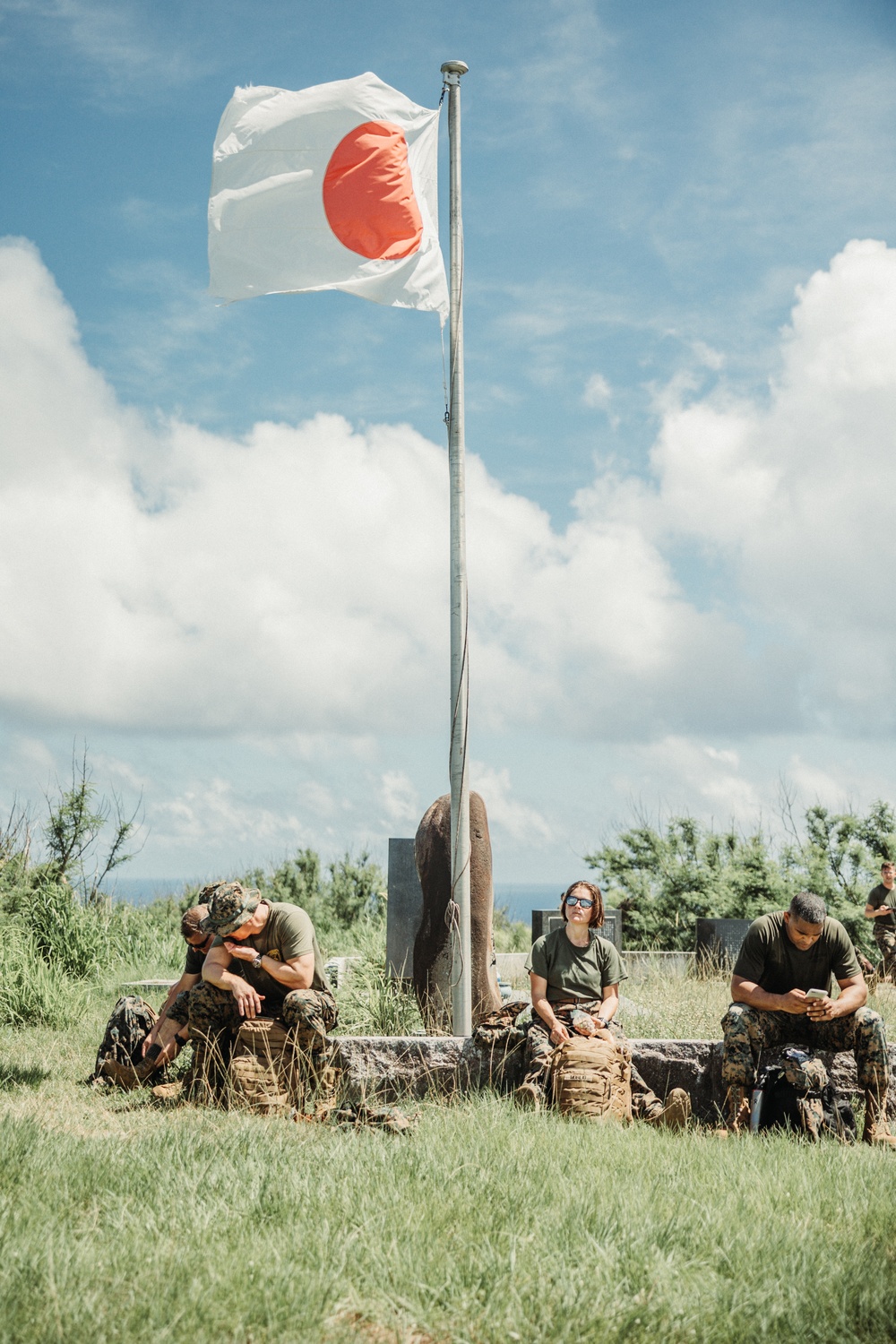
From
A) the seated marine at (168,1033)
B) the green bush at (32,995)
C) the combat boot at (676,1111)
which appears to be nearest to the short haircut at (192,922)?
the seated marine at (168,1033)

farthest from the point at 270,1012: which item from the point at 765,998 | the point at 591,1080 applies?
the point at 765,998

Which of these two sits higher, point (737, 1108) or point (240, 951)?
point (240, 951)

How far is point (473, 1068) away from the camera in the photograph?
657 centimetres

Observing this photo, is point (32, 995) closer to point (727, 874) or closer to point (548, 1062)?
point (548, 1062)

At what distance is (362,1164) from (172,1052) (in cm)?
287

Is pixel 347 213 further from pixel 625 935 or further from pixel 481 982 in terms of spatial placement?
pixel 625 935

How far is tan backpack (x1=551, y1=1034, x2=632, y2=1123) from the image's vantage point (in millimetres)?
5946

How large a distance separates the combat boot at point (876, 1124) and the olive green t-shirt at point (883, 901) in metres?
8.68

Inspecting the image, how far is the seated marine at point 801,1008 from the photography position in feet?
20.4

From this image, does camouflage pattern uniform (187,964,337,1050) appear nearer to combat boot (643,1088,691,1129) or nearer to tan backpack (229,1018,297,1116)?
tan backpack (229,1018,297,1116)

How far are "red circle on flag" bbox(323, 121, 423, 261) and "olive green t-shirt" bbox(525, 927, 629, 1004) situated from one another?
15.7 ft

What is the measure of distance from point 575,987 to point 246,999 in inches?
78.0

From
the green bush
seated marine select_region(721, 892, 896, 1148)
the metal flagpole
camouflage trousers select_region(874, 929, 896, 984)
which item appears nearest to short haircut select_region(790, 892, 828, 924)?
seated marine select_region(721, 892, 896, 1148)

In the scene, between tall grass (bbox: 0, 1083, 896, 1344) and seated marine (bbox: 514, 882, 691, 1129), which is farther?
seated marine (bbox: 514, 882, 691, 1129)
